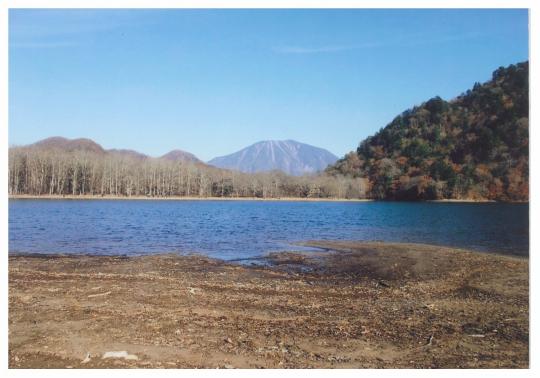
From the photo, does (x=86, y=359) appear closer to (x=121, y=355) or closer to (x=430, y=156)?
(x=121, y=355)

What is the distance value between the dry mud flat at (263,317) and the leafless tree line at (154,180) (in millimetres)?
41290

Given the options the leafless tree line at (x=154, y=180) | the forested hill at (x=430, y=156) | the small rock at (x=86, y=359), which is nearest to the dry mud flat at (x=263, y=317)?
the small rock at (x=86, y=359)

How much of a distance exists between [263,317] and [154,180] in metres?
82.5

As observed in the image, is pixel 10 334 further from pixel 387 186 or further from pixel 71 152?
pixel 387 186

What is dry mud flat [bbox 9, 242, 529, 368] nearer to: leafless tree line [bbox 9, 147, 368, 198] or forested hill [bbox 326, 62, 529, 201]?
forested hill [bbox 326, 62, 529, 201]

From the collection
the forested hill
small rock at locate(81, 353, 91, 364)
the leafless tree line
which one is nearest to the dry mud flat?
small rock at locate(81, 353, 91, 364)

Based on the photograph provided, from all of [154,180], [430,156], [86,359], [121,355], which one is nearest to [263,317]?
[121,355]

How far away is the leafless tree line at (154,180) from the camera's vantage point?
5650 cm

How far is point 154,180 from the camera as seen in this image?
283 feet

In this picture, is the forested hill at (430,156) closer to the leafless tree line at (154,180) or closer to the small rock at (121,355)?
the leafless tree line at (154,180)

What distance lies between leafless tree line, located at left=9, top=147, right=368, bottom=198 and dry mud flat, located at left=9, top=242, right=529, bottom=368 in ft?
135

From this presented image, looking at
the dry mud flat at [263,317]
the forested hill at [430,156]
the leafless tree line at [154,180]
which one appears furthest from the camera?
the leafless tree line at [154,180]
